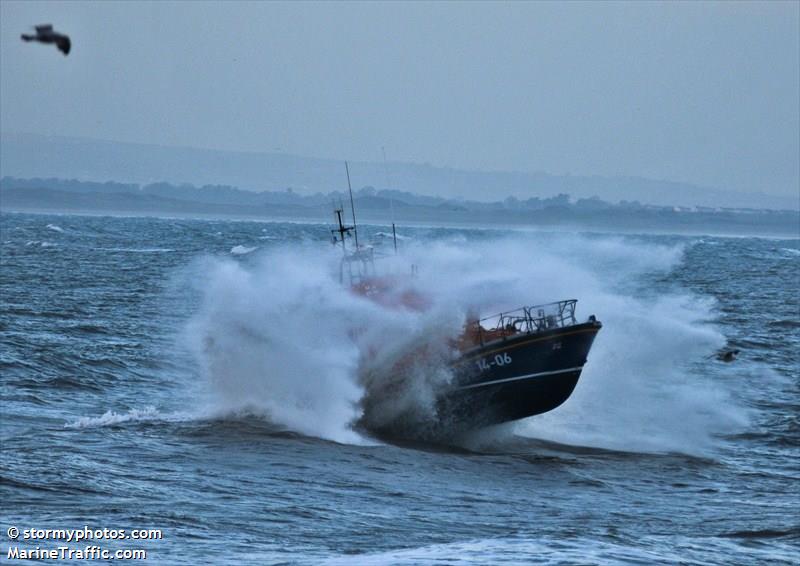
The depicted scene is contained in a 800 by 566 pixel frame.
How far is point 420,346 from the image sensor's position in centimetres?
2134

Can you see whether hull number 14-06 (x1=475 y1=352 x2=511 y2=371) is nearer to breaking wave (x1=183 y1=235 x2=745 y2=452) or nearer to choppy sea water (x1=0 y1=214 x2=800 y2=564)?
breaking wave (x1=183 y1=235 x2=745 y2=452)

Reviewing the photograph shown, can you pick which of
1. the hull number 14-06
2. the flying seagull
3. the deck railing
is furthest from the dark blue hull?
the flying seagull

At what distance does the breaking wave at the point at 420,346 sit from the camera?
21656 millimetres

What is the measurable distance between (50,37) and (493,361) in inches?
606

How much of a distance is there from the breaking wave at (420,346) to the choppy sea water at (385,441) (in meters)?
0.05

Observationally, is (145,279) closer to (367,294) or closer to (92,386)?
(92,386)

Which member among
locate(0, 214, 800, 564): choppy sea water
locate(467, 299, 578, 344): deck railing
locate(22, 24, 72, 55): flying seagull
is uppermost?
locate(22, 24, 72, 55): flying seagull

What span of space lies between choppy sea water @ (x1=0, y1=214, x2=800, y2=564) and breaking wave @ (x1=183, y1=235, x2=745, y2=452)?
46 millimetres

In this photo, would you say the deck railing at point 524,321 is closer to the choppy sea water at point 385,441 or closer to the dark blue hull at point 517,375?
the dark blue hull at point 517,375

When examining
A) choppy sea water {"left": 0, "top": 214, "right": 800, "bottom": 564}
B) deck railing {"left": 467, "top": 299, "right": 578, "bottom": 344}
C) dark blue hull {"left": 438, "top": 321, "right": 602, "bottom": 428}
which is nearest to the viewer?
choppy sea water {"left": 0, "top": 214, "right": 800, "bottom": 564}

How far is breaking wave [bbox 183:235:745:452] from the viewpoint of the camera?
2166cm

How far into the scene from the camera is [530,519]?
1577 cm

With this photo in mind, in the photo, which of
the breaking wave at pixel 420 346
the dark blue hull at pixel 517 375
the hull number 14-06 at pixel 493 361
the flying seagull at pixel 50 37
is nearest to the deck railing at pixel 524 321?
the dark blue hull at pixel 517 375

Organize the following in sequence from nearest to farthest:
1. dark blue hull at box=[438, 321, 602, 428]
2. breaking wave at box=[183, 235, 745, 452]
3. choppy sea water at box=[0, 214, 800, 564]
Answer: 1. choppy sea water at box=[0, 214, 800, 564]
2. dark blue hull at box=[438, 321, 602, 428]
3. breaking wave at box=[183, 235, 745, 452]
